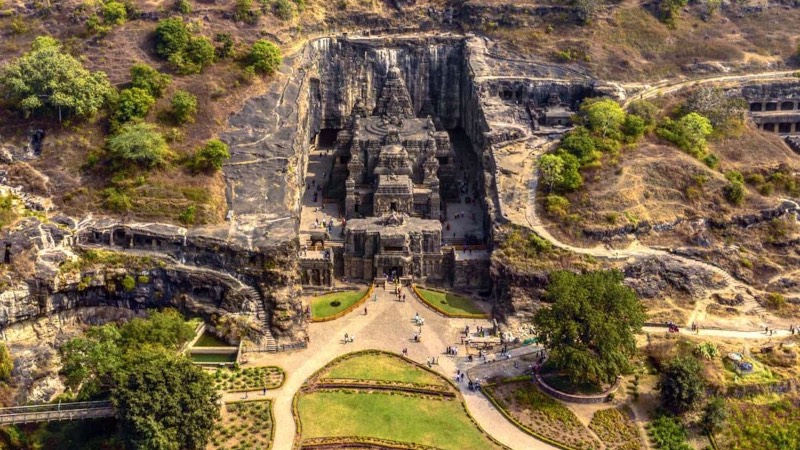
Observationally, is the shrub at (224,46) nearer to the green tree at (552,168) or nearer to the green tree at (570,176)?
the green tree at (552,168)

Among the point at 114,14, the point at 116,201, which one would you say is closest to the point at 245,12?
the point at 114,14

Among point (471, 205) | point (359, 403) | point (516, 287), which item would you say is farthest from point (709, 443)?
point (471, 205)

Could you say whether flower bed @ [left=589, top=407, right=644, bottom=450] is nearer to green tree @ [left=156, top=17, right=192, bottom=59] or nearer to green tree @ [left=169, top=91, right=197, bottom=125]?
green tree @ [left=169, top=91, right=197, bottom=125]

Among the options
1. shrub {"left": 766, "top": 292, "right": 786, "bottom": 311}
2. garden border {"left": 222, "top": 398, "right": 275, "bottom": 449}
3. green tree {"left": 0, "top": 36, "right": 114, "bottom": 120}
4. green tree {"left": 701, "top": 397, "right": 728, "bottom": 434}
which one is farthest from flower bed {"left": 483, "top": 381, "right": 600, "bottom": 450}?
green tree {"left": 0, "top": 36, "right": 114, "bottom": 120}

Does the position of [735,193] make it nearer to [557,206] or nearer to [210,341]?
[557,206]

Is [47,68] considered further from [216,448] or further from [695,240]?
[695,240]

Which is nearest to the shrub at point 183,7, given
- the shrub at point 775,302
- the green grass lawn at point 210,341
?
the green grass lawn at point 210,341
